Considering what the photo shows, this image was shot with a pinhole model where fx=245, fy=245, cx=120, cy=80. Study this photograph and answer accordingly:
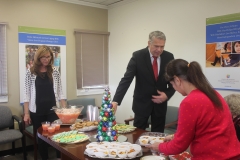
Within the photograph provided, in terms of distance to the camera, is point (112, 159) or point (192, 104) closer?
point (192, 104)

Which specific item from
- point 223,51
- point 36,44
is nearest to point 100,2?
point 36,44

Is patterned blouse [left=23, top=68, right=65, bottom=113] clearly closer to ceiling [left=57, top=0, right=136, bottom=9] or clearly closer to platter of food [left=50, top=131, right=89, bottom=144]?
platter of food [left=50, top=131, right=89, bottom=144]

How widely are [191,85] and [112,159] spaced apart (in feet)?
2.15

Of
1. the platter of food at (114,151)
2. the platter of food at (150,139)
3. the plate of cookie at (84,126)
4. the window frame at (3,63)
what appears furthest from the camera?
the window frame at (3,63)

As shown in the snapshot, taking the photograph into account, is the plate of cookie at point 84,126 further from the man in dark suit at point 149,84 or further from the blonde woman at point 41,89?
the blonde woman at point 41,89

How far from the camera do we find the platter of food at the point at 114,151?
150 cm

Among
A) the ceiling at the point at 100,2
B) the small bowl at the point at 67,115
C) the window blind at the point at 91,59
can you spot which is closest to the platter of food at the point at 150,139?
the small bowl at the point at 67,115

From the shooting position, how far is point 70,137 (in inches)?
77.2

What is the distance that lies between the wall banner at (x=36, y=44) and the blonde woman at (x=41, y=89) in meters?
1.24

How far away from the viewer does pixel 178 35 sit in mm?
3744

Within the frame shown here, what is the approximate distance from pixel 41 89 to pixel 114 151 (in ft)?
5.76

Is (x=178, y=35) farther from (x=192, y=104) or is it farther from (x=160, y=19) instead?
(x=192, y=104)

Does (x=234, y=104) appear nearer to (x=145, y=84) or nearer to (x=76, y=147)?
(x=145, y=84)

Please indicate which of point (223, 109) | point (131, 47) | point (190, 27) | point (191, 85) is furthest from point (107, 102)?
point (131, 47)
